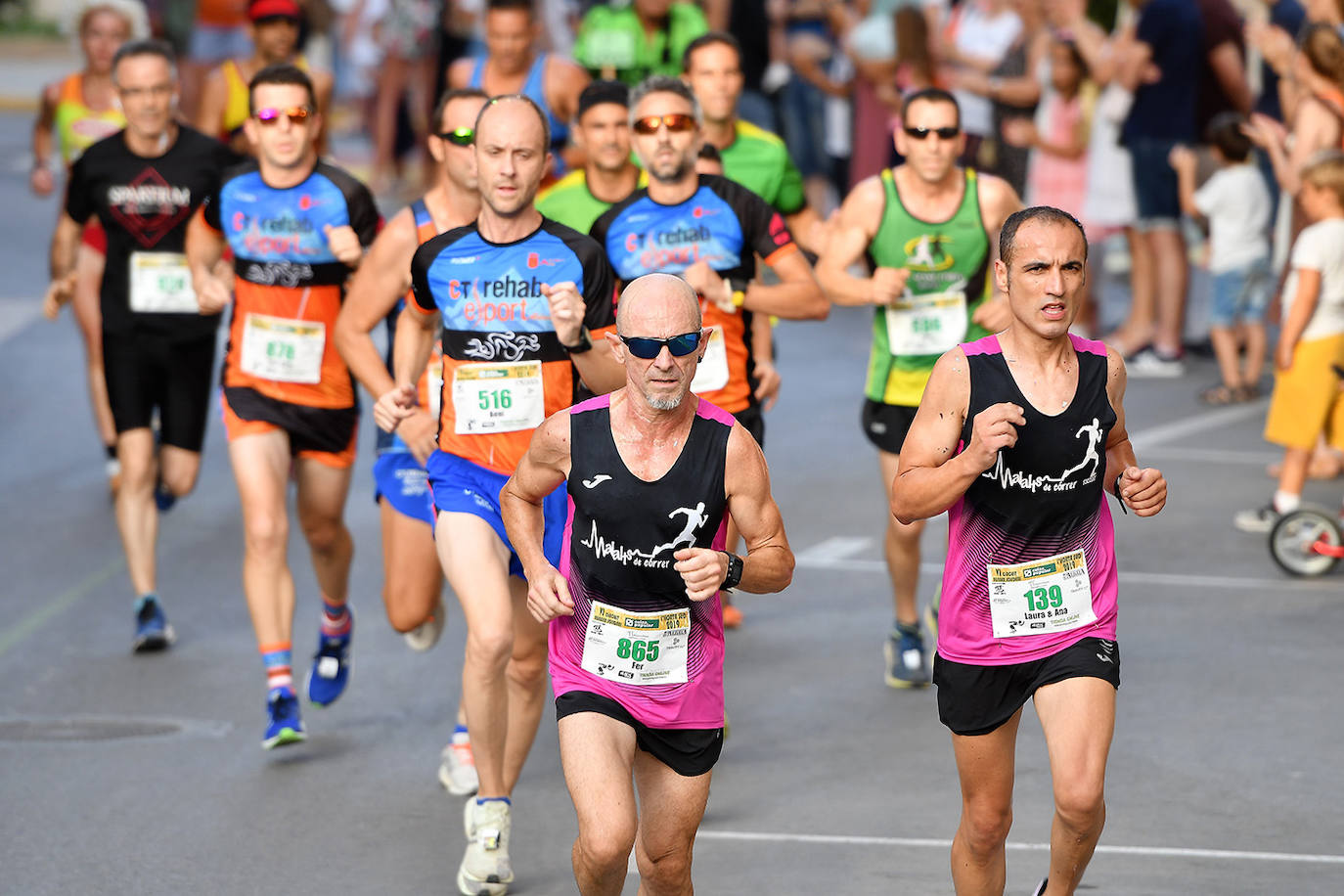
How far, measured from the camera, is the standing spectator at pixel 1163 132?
13570mm

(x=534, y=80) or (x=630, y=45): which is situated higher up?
(x=630, y=45)

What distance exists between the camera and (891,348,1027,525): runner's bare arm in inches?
185

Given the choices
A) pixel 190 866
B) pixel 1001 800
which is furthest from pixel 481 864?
pixel 1001 800

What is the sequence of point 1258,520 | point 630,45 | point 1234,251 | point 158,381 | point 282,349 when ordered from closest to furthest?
1. point 282,349
2. point 158,381
3. point 1258,520
4. point 630,45
5. point 1234,251

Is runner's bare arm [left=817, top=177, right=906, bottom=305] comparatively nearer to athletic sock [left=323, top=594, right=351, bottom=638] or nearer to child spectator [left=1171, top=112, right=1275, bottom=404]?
athletic sock [left=323, top=594, right=351, bottom=638]

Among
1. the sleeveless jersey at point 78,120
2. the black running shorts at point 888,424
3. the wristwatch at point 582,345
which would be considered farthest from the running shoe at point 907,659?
the sleeveless jersey at point 78,120

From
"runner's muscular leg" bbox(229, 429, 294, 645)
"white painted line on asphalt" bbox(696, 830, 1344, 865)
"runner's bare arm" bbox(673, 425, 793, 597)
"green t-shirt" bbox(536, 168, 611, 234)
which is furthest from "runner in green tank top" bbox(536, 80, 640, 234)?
"runner's bare arm" bbox(673, 425, 793, 597)

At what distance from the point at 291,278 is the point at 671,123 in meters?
1.49

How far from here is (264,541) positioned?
7.06m

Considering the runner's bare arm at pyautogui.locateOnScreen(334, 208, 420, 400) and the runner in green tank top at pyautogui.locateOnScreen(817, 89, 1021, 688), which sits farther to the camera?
the runner in green tank top at pyautogui.locateOnScreen(817, 89, 1021, 688)

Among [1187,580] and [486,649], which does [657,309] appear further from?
[1187,580]

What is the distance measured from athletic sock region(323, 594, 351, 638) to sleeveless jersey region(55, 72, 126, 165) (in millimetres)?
4012

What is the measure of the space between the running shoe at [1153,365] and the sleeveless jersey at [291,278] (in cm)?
744

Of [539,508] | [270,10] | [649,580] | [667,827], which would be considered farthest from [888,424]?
[270,10]
